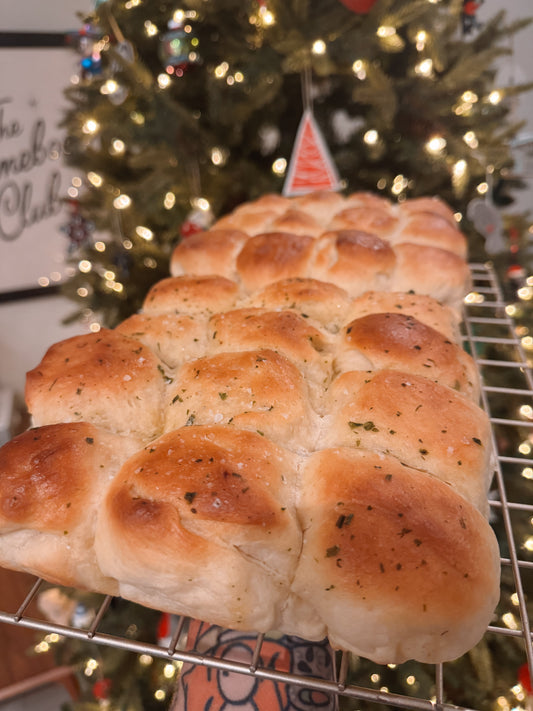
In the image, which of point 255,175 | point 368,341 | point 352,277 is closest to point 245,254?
point 352,277

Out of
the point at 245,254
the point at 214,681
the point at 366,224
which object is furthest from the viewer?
the point at 366,224

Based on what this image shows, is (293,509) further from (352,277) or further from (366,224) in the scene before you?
(366,224)

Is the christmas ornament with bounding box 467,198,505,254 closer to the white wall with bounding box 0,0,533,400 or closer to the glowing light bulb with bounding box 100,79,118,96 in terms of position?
the white wall with bounding box 0,0,533,400

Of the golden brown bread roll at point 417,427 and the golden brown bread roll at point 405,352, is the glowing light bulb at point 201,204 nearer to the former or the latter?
the golden brown bread roll at point 405,352

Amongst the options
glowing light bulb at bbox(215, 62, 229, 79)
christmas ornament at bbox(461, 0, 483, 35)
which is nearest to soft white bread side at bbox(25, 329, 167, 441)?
glowing light bulb at bbox(215, 62, 229, 79)

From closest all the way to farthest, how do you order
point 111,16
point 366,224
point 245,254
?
point 245,254
point 366,224
point 111,16

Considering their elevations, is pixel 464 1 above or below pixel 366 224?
above

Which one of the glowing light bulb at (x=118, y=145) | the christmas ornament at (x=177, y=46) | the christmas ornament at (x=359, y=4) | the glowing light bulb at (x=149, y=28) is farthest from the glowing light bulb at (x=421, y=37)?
the glowing light bulb at (x=118, y=145)

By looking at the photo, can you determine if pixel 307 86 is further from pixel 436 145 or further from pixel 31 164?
pixel 31 164
